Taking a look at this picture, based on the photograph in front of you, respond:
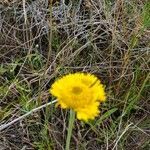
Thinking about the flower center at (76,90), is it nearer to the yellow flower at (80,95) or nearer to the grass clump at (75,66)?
the yellow flower at (80,95)

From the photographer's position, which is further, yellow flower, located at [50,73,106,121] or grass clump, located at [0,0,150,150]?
grass clump, located at [0,0,150,150]

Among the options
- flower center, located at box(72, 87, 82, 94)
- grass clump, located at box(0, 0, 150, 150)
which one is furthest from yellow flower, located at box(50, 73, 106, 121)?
grass clump, located at box(0, 0, 150, 150)

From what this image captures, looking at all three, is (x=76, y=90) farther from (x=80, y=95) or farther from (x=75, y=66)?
(x=75, y=66)

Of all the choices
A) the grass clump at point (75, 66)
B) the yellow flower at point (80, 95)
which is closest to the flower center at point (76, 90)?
the yellow flower at point (80, 95)

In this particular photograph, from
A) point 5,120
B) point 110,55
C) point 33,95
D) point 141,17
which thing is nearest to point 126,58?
point 110,55

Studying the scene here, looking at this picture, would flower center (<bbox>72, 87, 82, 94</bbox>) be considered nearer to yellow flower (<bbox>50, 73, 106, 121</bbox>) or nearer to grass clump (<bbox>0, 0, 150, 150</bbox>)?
yellow flower (<bbox>50, 73, 106, 121</bbox>)

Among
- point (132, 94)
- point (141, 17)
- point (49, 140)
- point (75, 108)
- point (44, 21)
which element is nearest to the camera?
point (75, 108)

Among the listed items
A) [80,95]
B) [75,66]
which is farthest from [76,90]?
[75,66]

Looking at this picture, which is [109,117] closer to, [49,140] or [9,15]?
[49,140]
